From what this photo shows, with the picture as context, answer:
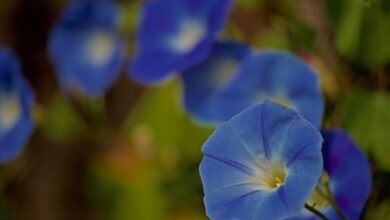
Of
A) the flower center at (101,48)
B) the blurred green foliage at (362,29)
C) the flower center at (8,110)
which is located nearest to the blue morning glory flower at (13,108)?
the flower center at (8,110)

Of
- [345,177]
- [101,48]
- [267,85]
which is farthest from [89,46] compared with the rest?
[345,177]

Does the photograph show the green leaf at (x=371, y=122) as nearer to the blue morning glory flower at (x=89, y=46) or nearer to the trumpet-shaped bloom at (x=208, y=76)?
the trumpet-shaped bloom at (x=208, y=76)

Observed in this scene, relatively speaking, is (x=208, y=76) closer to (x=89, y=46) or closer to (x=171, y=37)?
(x=171, y=37)

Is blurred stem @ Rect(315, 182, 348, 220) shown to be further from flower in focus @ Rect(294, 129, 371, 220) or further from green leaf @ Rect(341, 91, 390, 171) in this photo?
green leaf @ Rect(341, 91, 390, 171)

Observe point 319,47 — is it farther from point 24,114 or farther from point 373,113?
point 24,114

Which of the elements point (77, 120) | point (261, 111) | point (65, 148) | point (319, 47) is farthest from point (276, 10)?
point (65, 148)

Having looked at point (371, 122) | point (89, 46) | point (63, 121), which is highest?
point (371, 122)
